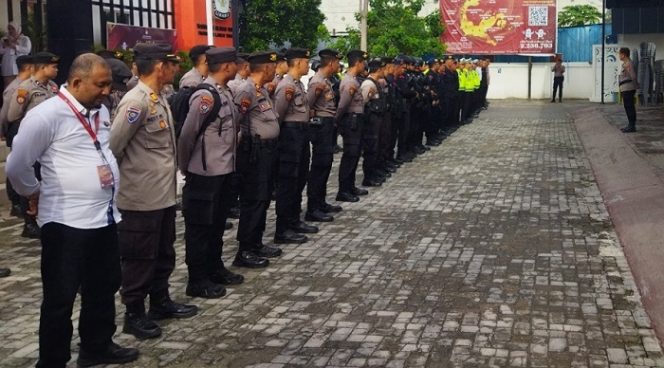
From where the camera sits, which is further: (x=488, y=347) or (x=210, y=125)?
(x=210, y=125)

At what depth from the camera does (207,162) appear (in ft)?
20.0

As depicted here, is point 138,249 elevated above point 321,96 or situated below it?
below

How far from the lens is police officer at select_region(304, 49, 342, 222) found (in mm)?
9273

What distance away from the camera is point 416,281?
261 inches

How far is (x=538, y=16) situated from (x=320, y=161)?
28.1 m

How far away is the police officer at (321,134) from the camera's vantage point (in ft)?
30.4

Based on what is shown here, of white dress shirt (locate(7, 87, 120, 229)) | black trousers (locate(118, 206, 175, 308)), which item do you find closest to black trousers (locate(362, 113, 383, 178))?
black trousers (locate(118, 206, 175, 308))

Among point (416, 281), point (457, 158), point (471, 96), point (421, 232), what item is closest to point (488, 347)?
point (416, 281)

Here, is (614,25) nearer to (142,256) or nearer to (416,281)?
(416,281)

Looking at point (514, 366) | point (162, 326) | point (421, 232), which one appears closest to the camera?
point (514, 366)

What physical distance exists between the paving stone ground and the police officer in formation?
9.9 inches

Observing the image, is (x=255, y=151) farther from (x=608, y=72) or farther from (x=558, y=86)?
(x=558, y=86)

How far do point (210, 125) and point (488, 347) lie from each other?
2.51 m

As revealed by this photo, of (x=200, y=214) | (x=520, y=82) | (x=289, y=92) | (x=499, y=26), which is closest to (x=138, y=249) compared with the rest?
(x=200, y=214)
